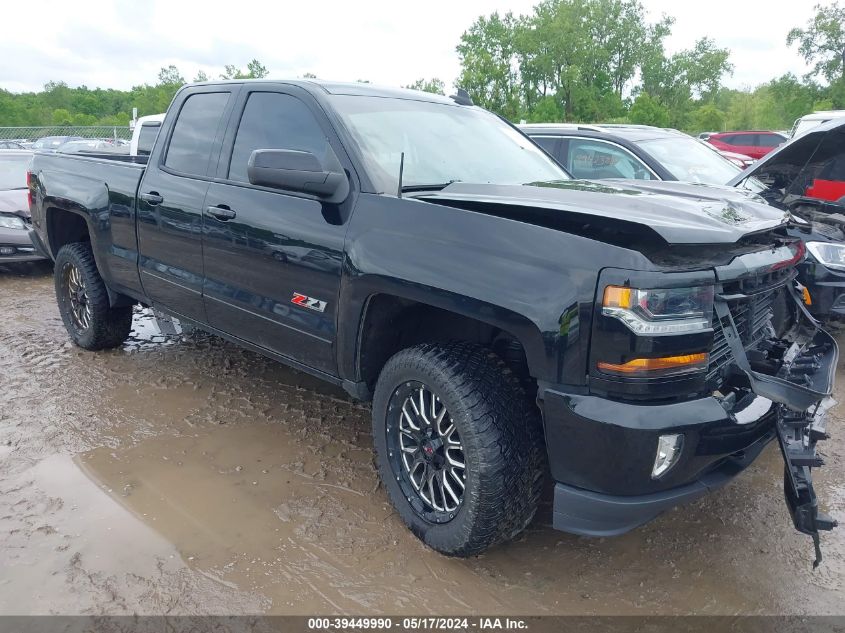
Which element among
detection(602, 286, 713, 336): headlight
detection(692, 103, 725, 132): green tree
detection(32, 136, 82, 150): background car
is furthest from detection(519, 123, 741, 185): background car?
detection(692, 103, 725, 132): green tree

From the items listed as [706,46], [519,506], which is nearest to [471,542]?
[519,506]

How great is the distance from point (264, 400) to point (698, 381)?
2.89m

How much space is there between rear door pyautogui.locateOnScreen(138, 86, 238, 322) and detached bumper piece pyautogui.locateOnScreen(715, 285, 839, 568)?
2796 millimetres

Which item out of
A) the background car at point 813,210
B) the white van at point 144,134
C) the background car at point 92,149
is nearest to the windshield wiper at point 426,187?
the background car at point 813,210

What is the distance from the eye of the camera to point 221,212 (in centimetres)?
356

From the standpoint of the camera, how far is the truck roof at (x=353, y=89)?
345 cm

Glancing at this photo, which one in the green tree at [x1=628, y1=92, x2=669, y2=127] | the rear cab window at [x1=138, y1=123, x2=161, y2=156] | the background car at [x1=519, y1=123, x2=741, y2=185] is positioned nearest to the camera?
the background car at [x1=519, y1=123, x2=741, y2=185]

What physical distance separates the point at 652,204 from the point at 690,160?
411 cm

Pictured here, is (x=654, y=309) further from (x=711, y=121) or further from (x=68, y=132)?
(x=711, y=121)

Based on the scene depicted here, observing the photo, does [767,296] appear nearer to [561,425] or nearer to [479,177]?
[561,425]

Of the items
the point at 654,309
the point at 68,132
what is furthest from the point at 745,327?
the point at 68,132

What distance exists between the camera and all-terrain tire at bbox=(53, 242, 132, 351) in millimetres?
4936

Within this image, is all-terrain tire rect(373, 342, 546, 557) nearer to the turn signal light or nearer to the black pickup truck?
the black pickup truck

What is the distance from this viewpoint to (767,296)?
274cm
